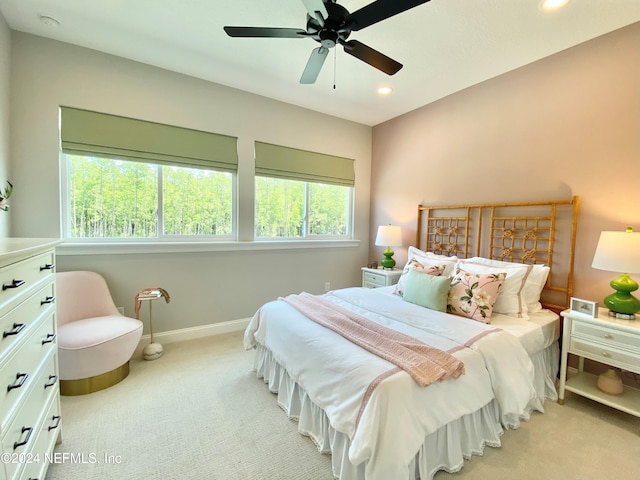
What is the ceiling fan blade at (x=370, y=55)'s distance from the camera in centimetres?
173

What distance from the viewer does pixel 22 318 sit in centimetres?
114

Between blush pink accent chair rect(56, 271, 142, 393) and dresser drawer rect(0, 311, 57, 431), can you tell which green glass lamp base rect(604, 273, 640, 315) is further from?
blush pink accent chair rect(56, 271, 142, 393)

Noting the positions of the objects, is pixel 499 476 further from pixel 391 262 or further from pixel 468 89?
pixel 468 89

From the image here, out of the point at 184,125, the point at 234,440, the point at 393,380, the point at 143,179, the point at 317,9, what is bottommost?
the point at 234,440

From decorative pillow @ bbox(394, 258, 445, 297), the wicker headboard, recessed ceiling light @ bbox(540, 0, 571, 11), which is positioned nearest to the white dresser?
decorative pillow @ bbox(394, 258, 445, 297)

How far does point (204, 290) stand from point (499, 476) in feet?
9.44

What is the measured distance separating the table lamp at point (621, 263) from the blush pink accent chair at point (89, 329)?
11.5 feet

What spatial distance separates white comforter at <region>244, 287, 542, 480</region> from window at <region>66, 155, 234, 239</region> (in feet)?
5.02

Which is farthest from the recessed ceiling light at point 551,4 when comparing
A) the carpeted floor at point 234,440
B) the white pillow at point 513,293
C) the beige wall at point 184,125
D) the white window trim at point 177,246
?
the white window trim at point 177,246

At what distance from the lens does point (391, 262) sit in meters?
3.71

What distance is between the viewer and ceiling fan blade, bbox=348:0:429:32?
4.59 feet

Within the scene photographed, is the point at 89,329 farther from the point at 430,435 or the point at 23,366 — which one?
the point at 430,435

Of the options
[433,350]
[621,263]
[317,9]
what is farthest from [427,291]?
[317,9]

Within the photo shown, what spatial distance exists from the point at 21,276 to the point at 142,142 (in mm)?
2016
